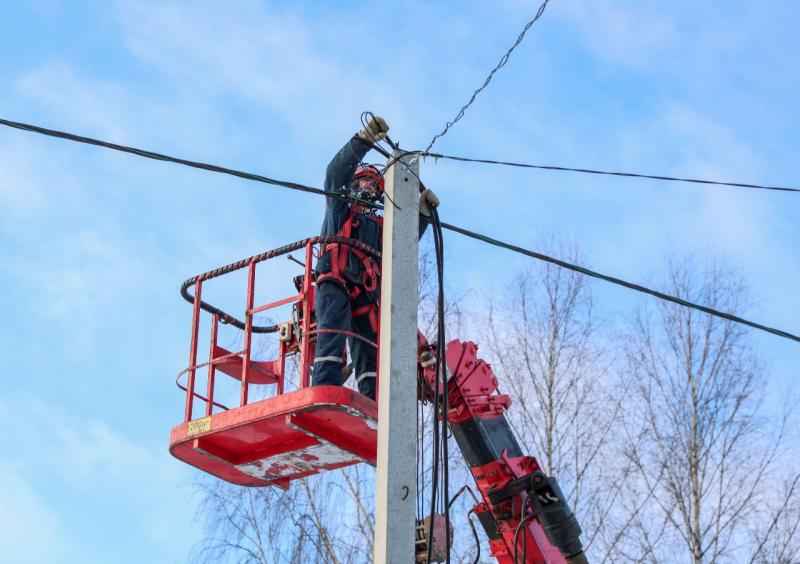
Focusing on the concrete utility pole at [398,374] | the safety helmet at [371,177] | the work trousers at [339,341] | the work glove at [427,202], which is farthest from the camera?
the safety helmet at [371,177]

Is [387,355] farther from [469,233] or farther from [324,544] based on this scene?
[324,544]

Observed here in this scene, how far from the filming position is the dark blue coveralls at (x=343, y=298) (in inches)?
361

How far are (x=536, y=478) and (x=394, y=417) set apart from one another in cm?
259

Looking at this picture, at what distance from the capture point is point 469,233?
9.19m

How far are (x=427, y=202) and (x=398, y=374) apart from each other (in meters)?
1.55

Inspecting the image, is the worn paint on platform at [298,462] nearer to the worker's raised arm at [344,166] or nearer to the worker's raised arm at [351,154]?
the worker's raised arm at [344,166]

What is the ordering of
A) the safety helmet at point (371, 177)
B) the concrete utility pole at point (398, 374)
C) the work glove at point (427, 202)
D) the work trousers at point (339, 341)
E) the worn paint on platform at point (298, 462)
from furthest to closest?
the safety helmet at point (371, 177), the worn paint on platform at point (298, 462), the work trousers at point (339, 341), the work glove at point (427, 202), the concrete utility pole at point (398, 374)

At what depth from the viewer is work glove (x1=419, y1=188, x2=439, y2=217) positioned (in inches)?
333

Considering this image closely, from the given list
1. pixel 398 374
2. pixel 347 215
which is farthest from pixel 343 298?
pixel 398 374

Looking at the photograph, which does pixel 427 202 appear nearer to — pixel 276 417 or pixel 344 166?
pixel 344 166

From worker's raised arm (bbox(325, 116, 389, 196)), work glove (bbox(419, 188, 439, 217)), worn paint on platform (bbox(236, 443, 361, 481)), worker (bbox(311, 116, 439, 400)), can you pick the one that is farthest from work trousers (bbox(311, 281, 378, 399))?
work glove (bbox(419, 188, 439, 217))

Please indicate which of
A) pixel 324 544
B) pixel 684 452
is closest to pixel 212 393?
pixel 324 544

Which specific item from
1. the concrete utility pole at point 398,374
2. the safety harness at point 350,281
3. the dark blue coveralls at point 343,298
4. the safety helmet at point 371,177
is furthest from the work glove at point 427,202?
the safety helmet at point 371,177

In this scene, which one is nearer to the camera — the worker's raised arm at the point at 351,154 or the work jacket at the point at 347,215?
the worker's raised arm at the point at 351,154
